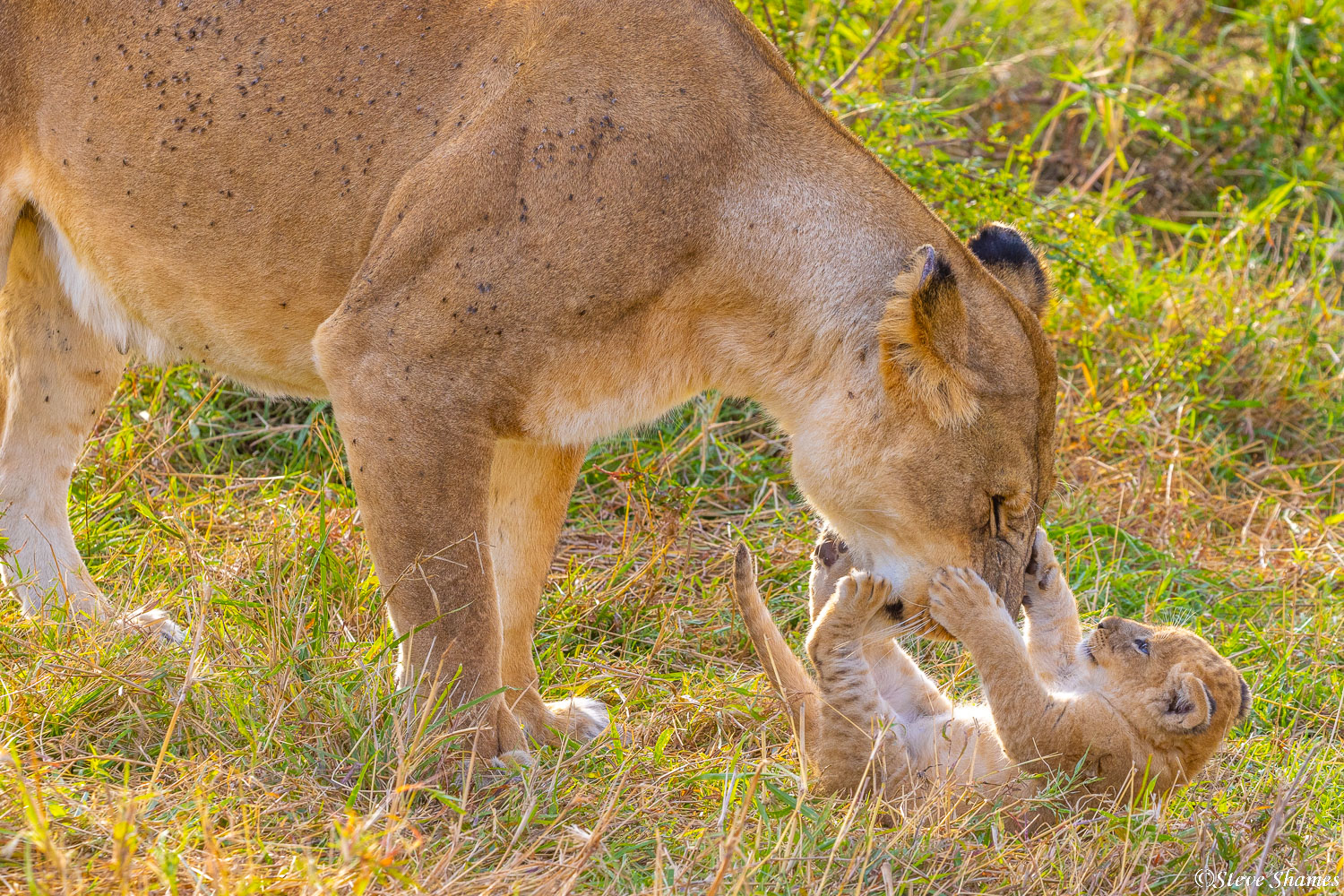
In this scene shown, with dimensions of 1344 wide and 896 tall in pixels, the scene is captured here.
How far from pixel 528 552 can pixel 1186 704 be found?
1.75 metres

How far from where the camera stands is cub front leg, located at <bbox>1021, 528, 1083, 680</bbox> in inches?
151

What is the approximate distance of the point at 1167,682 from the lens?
10.7ft

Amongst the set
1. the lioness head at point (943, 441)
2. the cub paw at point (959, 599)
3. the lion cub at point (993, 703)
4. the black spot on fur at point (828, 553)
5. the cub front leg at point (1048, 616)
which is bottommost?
the cub front leg at point (1048, 616)

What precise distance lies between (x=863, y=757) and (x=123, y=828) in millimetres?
1760

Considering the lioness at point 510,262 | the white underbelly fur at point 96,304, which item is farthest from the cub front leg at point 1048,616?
the white underbelly fur at point 96,304

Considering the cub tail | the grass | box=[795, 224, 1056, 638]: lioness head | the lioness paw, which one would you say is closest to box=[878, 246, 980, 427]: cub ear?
box=[795, 224, 1056, 638]: lioness head

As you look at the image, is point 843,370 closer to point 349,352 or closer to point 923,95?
point 349,352

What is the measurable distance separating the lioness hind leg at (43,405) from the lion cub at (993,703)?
212 cm

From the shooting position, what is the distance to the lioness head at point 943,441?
10.6ft

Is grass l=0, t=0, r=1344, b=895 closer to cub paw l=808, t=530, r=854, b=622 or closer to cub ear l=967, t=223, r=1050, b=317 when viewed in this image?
cub paw l=808, t=530, r=854, b=622

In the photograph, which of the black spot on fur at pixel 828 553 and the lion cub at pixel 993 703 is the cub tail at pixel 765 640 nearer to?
the lion cub at pixel 993 703

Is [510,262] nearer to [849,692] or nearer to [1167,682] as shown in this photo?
[849,692]

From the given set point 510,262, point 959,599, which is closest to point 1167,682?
point 959,599

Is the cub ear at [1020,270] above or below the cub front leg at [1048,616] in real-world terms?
above
